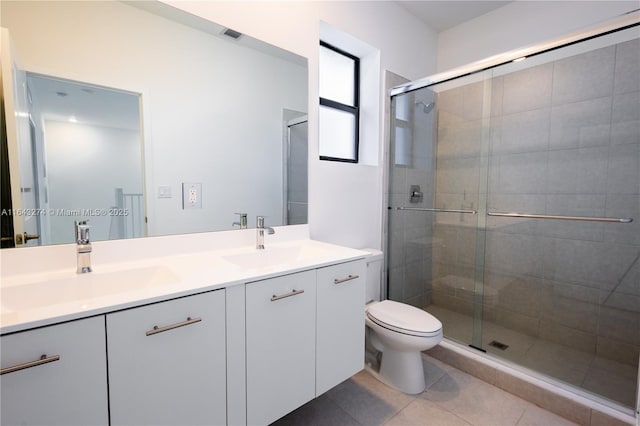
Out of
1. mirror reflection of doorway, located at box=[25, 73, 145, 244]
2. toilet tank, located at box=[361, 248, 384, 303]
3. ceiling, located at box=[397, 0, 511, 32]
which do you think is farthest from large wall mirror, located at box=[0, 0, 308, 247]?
ceiling, located at box=[397, 0, 511, 32]

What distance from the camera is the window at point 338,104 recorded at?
88.0 inches

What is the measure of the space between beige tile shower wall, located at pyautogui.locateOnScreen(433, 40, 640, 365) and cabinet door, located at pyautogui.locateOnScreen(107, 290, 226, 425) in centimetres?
197

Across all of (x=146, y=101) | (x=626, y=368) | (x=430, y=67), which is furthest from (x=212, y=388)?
(x=430, y=67)

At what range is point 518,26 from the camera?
2.31 metres

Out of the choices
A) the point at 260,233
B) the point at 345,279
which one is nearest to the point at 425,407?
the point at 345,279

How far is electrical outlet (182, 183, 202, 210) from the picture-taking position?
140 centimetres

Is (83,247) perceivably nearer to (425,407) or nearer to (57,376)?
(57,376)

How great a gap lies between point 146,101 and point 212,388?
117cm

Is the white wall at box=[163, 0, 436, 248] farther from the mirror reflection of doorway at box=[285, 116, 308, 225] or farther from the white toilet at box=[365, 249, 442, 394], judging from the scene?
the white toilet at box=[365, 249, 442, 394]

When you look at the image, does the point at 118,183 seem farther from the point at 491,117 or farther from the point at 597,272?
the point at 597,272

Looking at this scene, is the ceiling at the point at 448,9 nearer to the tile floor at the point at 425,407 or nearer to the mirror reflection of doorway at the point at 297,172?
the mirror reflection of doorway at the point at 297,172

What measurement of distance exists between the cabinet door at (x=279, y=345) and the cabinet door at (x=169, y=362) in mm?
116

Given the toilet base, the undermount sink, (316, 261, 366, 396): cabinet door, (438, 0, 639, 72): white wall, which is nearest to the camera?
the undermount sink

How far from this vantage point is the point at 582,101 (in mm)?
1949
